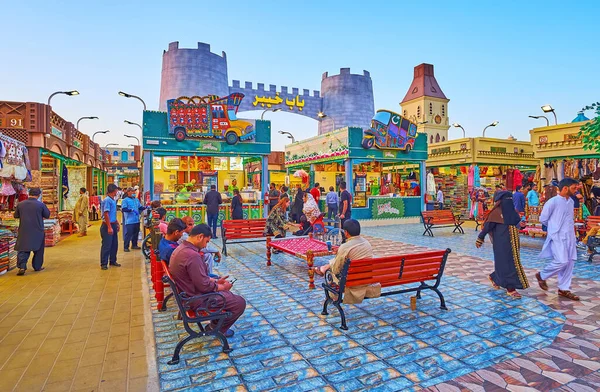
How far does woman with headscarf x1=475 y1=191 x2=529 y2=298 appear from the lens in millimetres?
5410

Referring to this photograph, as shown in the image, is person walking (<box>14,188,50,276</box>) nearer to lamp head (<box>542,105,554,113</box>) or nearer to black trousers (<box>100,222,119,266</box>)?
black trousers (<box>100,222,119,266</box>)

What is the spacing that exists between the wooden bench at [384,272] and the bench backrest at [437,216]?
27.1ft

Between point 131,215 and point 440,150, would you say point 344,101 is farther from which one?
point 131,215

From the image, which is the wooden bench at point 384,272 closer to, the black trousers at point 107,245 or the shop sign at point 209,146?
the black trousers at point 107,245

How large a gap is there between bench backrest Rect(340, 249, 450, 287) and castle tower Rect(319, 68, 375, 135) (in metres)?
41.6

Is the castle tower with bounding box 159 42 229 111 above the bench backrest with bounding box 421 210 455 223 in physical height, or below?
above

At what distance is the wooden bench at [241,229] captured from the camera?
884 cm

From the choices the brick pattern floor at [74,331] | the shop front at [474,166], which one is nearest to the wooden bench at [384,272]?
the brick pattern floor at [74,331]

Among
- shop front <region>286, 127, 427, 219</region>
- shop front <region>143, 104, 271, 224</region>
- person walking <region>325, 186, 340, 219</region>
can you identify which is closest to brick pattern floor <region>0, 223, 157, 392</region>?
shop front <region>143, 104, 271, 224</region>


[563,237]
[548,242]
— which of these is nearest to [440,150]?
[548,242]

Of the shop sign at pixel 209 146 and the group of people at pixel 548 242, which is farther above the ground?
the shop sign at pixel 209 146

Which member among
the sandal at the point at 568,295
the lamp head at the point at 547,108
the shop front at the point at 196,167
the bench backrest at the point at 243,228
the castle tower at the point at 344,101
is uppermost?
the castle tower at the point at 344,101

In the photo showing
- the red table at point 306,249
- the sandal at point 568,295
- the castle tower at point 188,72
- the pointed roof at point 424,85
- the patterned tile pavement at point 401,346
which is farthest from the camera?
the pointed roof at point 424,85

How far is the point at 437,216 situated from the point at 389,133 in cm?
536
